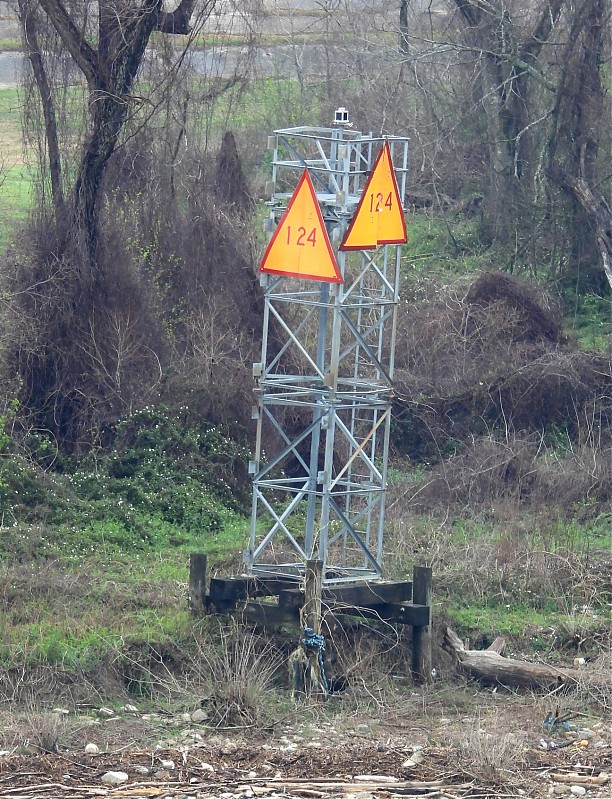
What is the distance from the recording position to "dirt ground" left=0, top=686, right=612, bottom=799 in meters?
8.00

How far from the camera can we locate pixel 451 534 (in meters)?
13.6

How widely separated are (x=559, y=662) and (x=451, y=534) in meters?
2.71

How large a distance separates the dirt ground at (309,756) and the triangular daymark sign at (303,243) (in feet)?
11.1

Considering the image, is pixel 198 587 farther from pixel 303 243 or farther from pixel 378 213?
pixel 378 213

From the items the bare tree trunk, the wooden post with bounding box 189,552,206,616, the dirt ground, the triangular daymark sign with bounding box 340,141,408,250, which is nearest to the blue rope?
the dirt ground

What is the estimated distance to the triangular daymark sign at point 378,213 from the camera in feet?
33.9

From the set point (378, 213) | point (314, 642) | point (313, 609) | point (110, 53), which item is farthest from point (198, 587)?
point (110, 53)

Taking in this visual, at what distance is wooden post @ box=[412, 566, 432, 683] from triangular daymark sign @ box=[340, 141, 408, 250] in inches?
107

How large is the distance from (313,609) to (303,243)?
2875mm

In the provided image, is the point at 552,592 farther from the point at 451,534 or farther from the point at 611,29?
the point at 611,29

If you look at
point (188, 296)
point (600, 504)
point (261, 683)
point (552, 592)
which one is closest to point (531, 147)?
point (188, 296)

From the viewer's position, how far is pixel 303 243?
10.2m

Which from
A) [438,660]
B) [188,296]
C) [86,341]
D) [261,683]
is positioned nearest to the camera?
[261,683]

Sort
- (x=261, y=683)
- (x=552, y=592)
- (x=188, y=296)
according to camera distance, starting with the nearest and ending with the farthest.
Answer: (x=261, y=683) → (x=552, y=592) → (x=188, y=296)
